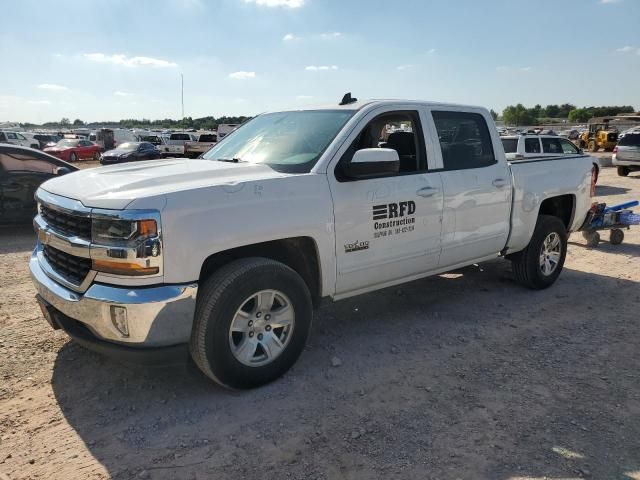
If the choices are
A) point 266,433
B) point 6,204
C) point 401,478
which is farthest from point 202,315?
point 6,204

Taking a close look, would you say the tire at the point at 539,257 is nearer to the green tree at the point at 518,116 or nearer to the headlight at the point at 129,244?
the headlight at the point at 129,244

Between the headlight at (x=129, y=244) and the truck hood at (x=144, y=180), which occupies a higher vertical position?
the truck hood at (x=144, y=180)

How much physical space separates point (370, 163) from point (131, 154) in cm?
2163

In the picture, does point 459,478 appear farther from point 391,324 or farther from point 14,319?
point 14,319

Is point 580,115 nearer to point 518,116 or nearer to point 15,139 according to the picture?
point 518,116

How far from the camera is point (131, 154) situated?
23203 millimetres

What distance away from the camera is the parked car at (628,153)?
19.1m

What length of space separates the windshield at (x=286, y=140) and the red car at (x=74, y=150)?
2772 cm

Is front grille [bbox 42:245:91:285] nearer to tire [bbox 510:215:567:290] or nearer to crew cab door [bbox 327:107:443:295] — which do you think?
crew cab door [bbox 327:107:443:295]

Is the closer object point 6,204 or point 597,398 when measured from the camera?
point 597,398

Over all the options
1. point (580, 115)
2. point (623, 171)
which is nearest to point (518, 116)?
point (580, 115)

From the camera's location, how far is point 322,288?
384 cm

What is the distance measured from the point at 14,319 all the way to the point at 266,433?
9.83 ft

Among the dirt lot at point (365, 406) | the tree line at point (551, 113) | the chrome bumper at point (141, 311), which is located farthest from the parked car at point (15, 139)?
the tree line at point (551, 113)
